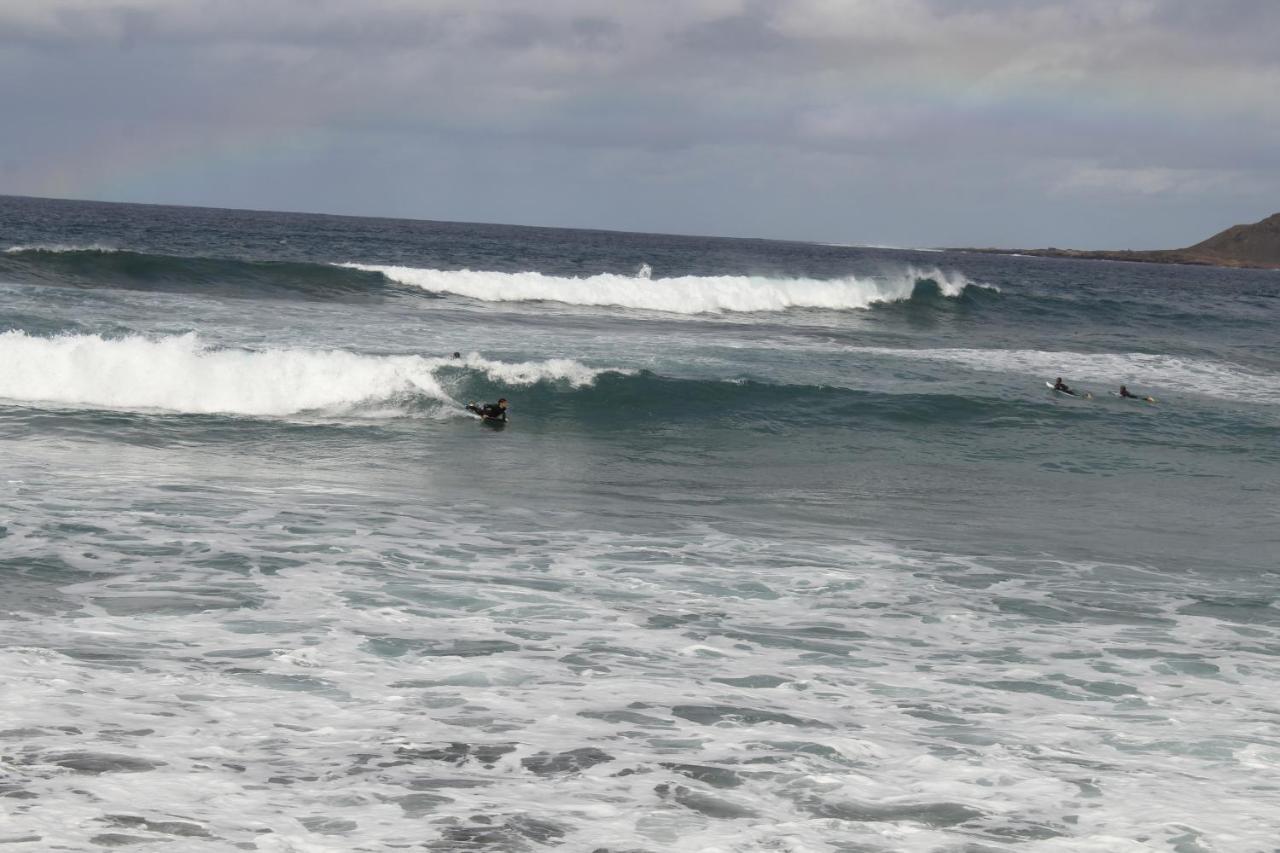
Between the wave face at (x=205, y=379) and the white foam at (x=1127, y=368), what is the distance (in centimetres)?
1555

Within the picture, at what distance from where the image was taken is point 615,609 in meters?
10.6

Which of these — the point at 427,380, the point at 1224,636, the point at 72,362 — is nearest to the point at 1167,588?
the point at 1224,636

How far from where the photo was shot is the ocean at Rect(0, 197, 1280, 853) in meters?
6.64

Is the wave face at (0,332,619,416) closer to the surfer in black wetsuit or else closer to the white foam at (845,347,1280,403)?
Result: the surfer in black wetsuit

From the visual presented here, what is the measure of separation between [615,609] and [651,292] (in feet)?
130

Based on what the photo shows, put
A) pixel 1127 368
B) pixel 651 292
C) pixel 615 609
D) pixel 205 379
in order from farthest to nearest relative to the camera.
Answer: pixel 651 292, pixel 1127 368, pixel 205 379, pixel 615 609

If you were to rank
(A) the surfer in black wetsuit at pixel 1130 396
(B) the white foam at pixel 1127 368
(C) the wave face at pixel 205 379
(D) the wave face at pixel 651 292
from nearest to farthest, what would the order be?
(C) the wave face at pixel 205 379 < (A) the surfer in black wetsuit at pixel 1130 396 < (B) the white foam at pixel 1127 368 < (D) the wave face at pixel 651 292

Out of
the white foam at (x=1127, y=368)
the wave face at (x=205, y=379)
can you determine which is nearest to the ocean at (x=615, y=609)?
the wave face at (x=205, y=379)

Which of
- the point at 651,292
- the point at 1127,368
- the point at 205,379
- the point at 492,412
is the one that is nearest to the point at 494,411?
the point at 492,412

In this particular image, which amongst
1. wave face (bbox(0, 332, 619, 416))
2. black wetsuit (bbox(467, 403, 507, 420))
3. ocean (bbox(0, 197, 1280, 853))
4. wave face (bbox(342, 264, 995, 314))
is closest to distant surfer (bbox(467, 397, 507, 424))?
black wetsuit (bbox(467, 403, 507, 420))

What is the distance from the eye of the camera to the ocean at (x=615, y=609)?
21.8 ft

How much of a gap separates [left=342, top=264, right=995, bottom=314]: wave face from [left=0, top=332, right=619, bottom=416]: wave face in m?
23.0

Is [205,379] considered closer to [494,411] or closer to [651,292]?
[494,411]

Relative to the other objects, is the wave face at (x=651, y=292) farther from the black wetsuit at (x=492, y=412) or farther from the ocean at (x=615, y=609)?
the black wetsuit at (x=492, y=412)
